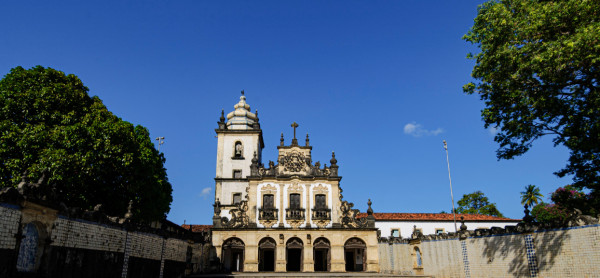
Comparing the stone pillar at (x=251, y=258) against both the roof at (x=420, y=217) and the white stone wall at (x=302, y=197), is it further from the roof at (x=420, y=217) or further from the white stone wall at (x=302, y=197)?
the roof at (x=420, y=217)

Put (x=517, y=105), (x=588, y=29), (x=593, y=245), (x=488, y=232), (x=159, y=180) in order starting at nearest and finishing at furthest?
(x=588, y=29), (x=593, y=245), (x=517, y=105), (x=488, y=232), (x=159, y=180)

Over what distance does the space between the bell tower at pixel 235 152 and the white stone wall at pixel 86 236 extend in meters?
19.0

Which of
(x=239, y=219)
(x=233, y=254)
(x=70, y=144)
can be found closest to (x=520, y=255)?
(x=70, y=144)

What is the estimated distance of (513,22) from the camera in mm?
12695

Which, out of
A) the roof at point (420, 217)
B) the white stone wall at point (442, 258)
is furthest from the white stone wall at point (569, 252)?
the roof at point (420, 217)

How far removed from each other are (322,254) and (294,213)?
5483mm

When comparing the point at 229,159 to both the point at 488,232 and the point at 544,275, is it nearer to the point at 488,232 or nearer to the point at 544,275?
the point at 488,232

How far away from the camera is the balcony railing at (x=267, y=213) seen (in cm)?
2891

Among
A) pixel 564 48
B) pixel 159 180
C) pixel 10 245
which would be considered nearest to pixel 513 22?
pixel 564 48

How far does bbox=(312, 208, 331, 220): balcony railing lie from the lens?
95.7ft

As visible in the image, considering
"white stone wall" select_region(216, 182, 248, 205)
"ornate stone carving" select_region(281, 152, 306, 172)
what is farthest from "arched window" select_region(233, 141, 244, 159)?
"ornate stone carving" select_region(281, 152, 306, 172)

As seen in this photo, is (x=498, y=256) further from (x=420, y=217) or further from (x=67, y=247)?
(x=420, y=217)

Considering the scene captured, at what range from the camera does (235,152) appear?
36094 mm

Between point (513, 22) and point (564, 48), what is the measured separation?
89.7 inches
